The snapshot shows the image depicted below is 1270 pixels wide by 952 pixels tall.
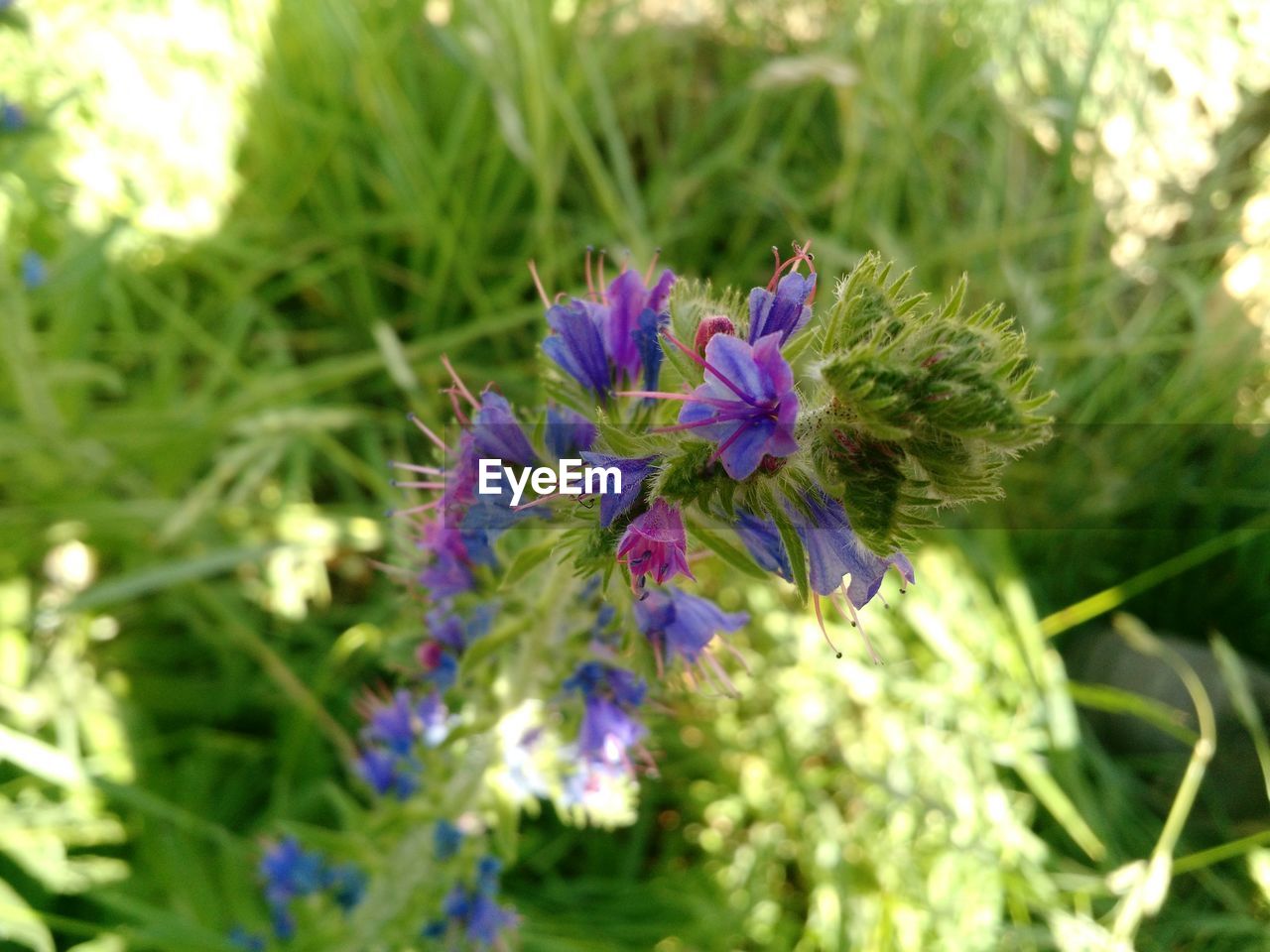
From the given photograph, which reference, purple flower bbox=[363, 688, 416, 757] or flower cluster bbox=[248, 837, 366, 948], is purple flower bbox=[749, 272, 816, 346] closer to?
purple flower bbox=[363, 688, 416, 757]

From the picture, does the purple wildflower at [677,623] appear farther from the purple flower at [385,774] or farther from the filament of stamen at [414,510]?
the purple flower at [385,774]

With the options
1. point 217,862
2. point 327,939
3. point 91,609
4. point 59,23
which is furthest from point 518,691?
point 59,23

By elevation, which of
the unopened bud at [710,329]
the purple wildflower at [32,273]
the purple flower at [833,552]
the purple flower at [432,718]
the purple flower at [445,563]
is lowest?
the purple flower at [833,552]

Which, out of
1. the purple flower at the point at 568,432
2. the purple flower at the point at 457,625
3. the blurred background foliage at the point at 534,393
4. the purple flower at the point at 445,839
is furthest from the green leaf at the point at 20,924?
the purple flower at the point at 568,432

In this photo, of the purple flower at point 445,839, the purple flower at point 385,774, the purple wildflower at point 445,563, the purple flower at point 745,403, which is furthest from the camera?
the purple flower at point 385,774

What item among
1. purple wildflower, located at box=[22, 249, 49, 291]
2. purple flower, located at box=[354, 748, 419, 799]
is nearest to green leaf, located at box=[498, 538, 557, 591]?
purple flower, located at box=[354, 748, 419, 799]

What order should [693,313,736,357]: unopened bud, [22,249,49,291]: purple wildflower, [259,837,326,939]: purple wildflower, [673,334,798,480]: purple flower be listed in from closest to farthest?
[673,334,798,480]: purple flower < [693,313,736,357]: unopened bud < [259,837,326,939]: purple wildflower < [22,249,49,291]: purple wildflower
